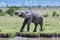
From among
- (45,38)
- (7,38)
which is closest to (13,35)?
(7,38)

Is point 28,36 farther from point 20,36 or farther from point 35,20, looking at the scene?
point 35,20

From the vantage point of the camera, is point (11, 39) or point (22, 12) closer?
point (11, 39)

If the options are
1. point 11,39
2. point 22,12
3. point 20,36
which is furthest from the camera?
point 22,12

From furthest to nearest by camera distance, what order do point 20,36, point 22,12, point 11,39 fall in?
point 22,12 < point 20,36 < point 11,39

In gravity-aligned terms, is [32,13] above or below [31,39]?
above

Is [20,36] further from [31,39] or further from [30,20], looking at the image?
[30,20]

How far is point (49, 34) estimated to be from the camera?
12.8 metres

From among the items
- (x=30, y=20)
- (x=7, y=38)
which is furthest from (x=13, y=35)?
(x=30, y=20)

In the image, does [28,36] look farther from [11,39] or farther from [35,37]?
[11,39]

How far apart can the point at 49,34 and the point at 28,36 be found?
0.84 meters

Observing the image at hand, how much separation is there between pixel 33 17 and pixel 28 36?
208 centimetres

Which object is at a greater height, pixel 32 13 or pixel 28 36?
pixel 32 13

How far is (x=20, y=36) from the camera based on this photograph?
41.7ft

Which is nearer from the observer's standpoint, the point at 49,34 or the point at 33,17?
the point at 49,34
